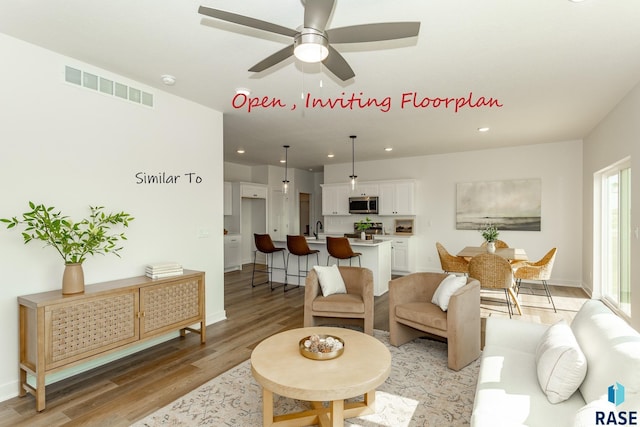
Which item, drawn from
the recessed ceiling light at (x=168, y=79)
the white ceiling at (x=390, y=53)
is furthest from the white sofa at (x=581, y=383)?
the recessed ceiling light at (x=168, y=79)

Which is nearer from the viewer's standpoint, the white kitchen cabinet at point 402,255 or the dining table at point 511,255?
the dining table at point 511,255

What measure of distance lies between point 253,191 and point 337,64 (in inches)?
261

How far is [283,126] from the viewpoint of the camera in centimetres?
498

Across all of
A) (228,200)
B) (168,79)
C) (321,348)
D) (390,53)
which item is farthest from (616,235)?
(228,200)

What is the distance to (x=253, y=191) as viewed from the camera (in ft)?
28.0

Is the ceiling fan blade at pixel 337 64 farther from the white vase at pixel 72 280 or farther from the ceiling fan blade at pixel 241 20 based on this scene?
the white vase at pixel 72 280

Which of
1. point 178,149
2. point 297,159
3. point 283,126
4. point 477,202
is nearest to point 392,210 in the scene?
point 477,202

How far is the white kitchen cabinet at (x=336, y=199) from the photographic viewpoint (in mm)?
8344

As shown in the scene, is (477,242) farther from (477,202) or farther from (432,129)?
(432,129)

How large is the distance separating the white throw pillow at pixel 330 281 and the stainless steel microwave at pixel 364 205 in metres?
4.30

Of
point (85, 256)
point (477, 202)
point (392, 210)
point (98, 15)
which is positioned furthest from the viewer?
point (392, 210)

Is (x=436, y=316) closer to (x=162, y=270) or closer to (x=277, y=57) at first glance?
(x=277, y=57)

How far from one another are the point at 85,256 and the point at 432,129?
190 inches

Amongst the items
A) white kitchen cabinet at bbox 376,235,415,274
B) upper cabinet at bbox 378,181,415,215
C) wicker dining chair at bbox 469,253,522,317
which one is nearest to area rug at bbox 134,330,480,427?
wicker dining chair at bbox 469,253,522,317
